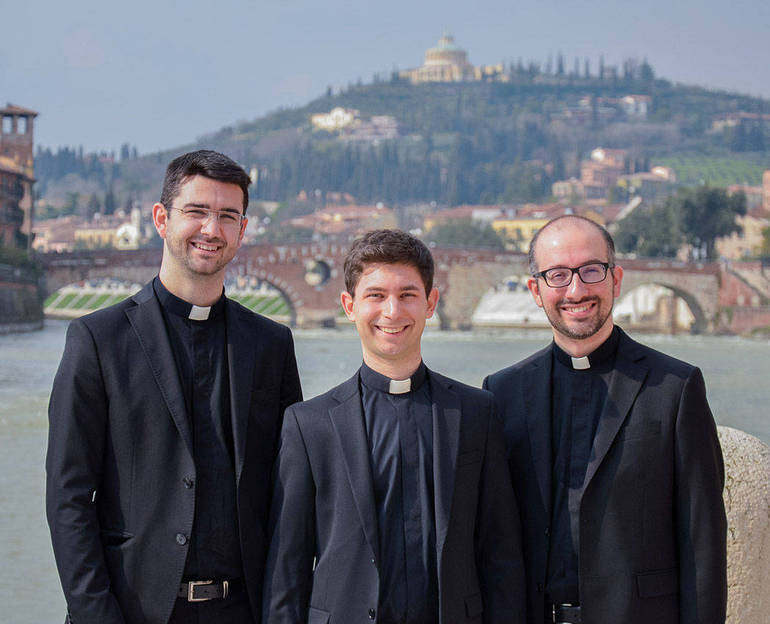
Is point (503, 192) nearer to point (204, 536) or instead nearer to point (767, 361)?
point (767, 361)

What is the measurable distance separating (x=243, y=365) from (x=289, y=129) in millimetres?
119995

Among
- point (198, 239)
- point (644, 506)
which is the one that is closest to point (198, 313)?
point (198, 239)

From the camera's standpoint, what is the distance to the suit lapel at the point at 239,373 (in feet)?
7.91

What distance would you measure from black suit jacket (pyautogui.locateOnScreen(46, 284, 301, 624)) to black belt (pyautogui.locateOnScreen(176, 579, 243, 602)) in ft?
0.11

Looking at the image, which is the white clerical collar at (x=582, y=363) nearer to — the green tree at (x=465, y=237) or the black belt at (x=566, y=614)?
the black belt at (x=566, y=614)

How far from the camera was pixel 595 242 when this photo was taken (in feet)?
8.22

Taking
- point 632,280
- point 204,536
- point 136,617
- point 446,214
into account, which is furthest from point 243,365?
point 446,214

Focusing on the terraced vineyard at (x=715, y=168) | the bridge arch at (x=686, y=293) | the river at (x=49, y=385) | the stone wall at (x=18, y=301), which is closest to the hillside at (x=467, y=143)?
the terraced vineyard at (x=715, y=168)

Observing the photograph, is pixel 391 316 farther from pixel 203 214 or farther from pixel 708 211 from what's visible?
pixel 708 211

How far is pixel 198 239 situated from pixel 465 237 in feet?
194

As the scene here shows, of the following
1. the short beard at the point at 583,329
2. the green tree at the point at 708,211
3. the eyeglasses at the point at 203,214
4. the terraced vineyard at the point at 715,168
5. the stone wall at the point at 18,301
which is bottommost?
the stone wall at the point at 18,301

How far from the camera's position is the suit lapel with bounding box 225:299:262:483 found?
2.41 m

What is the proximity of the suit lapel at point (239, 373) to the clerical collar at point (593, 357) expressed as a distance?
612mm

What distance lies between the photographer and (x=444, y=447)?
2307 millimetres
